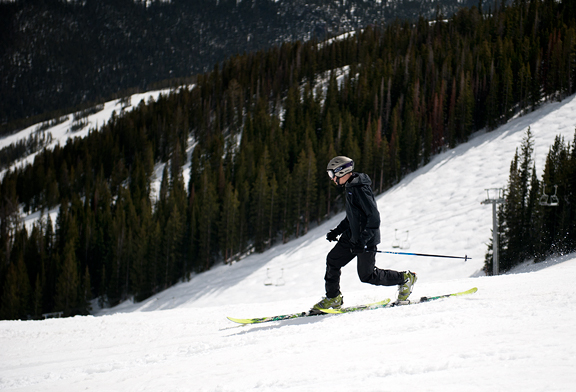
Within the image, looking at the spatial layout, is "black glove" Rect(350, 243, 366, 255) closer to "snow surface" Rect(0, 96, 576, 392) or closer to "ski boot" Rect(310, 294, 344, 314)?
"snow surface" Rect(0, 96, 576, 392)

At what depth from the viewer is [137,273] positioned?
45.9 metres

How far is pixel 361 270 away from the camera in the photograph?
6.14m

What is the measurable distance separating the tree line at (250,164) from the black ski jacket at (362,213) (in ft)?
135

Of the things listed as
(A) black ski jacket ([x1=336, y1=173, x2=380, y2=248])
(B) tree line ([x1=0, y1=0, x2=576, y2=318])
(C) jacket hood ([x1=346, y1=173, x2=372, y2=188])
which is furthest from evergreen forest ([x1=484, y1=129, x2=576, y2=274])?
(B) tree line ([x1=0, y1=0, x2=576, y2=318])

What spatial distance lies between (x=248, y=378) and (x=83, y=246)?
58257mm

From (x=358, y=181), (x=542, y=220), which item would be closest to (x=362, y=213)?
(x=358, y=181)

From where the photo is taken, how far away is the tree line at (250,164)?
4772cm

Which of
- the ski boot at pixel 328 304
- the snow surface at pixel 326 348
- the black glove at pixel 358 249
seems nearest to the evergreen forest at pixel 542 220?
the snow surface at pixel 326 348

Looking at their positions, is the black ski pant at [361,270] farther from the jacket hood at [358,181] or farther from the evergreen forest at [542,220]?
the evergreen forest at [542,220]

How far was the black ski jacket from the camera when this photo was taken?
19.1 ft

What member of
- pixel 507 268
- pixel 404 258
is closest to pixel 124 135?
pixel 404 258

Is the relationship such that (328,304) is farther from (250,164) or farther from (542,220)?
(250,164)

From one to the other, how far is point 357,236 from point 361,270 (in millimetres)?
558

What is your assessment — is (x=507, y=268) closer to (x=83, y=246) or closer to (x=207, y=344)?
(x=207, y=344)
